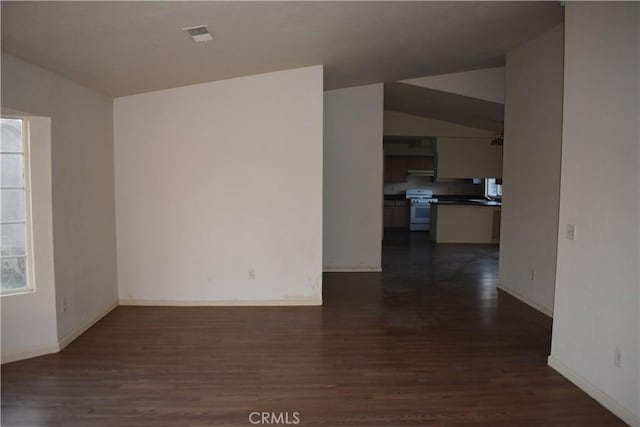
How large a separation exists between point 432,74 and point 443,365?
424cm

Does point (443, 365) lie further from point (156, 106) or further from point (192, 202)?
point (156, 106)

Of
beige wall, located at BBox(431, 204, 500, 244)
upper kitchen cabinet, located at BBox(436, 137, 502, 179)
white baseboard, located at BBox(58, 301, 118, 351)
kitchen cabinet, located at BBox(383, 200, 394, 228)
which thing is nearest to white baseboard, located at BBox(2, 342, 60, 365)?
white baseboard, located at BBox(58, 301, 118, 351)

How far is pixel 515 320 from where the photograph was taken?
4.32m

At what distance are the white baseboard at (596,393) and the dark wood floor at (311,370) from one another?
5 cm

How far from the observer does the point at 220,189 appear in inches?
183

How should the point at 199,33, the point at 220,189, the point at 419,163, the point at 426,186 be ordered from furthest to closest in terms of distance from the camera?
the point at 426,186, the point at 419,163, the point at 220,189, the point at 199,33

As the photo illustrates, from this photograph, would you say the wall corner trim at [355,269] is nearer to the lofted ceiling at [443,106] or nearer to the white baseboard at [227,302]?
the white baseboard at [227,302]

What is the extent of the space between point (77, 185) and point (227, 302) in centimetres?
195

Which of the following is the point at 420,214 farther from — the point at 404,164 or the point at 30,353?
the point at 30,353

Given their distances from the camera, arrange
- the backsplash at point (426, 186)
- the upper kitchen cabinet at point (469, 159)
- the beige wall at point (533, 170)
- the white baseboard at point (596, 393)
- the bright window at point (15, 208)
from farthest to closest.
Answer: the backsplash at point (426, 186)
the upper kitchen cabinet at point (469, 159)
the beige wall at point (533, 170)
the bright window at point (15, 208)
the white baseboard at point (596, 393)

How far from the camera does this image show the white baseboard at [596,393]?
248cm

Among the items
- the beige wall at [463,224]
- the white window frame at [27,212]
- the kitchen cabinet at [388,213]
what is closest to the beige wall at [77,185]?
the white window frame at [27,212]

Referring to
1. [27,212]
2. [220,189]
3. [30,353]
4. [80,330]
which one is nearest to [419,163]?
[220,189]

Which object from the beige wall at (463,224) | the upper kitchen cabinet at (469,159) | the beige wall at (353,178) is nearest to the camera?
the beige wall at (353,178)
